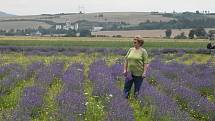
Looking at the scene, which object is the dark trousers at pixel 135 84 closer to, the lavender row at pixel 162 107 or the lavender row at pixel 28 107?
the lavender row at pixel 162 107

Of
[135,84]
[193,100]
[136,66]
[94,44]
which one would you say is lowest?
[94,44]

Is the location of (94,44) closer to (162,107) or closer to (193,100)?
(193,100)

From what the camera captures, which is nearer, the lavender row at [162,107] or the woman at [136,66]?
the lavender row at [162,107]

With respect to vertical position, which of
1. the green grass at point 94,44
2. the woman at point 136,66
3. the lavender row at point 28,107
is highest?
the woman at point 136,66

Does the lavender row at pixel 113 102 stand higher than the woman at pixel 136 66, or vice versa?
the woman at pixel 136 66

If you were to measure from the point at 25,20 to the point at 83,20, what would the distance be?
47.4 feet

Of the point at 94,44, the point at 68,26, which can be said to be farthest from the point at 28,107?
the point at 68,26

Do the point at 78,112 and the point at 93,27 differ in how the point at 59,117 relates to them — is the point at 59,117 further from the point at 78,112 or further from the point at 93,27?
the point at 93,27

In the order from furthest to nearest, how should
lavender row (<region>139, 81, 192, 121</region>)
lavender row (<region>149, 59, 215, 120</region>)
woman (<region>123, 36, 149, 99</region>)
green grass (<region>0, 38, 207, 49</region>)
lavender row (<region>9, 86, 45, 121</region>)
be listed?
green grass (<region>0, 38, 207, 49</region>), woman (<region>123, 36, 149, 99</region>), lavender row (<region>149, 59, 215, 120</region>), lavender row (<region>139, 81, 192, 121</region>), lavender row (<region>9, 86, 45, 121</region>)

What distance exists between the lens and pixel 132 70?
1314cm

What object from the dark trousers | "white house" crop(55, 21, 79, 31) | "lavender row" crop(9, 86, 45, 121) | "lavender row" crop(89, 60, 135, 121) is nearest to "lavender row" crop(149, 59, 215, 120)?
the dark trousers

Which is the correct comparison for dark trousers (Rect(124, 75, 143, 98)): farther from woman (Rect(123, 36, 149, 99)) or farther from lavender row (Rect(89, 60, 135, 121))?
lavender row (Rect(89, 60, 135, 121))

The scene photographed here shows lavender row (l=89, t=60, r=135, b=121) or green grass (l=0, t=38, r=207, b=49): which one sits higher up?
lavender row (l=89, t=60, r=135, b=121)

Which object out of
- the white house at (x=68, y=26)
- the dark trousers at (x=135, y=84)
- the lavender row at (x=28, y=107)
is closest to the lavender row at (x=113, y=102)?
the dark trousers at (x=135, y=84)
